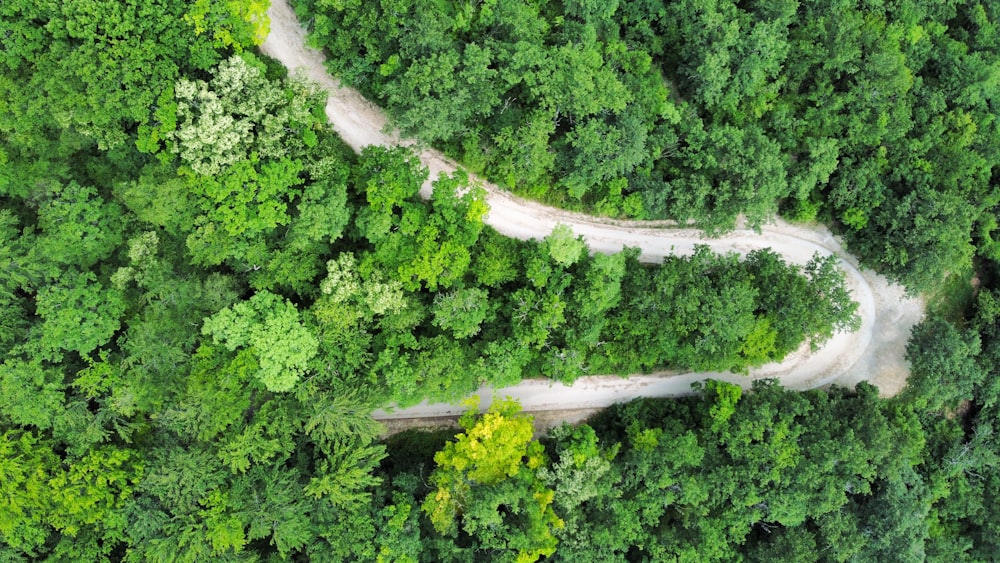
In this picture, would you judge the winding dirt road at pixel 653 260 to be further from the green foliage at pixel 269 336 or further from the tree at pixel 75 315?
the tree at pixel 75 315

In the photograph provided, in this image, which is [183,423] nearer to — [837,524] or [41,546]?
[41,546]

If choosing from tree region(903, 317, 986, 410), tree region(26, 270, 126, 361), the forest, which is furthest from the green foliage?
tree region(903, 317, 986, 410)

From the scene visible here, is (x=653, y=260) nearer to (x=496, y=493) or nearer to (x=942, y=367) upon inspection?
(x=496, y=493)

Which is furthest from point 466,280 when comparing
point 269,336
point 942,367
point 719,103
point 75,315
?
point 942,367

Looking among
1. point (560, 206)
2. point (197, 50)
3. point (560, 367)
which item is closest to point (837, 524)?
point (560, 367)

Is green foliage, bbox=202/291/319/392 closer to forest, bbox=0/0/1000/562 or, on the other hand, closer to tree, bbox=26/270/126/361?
forest, bbox=0/0/1000/562

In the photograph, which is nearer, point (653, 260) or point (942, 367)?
point (942, 367)
